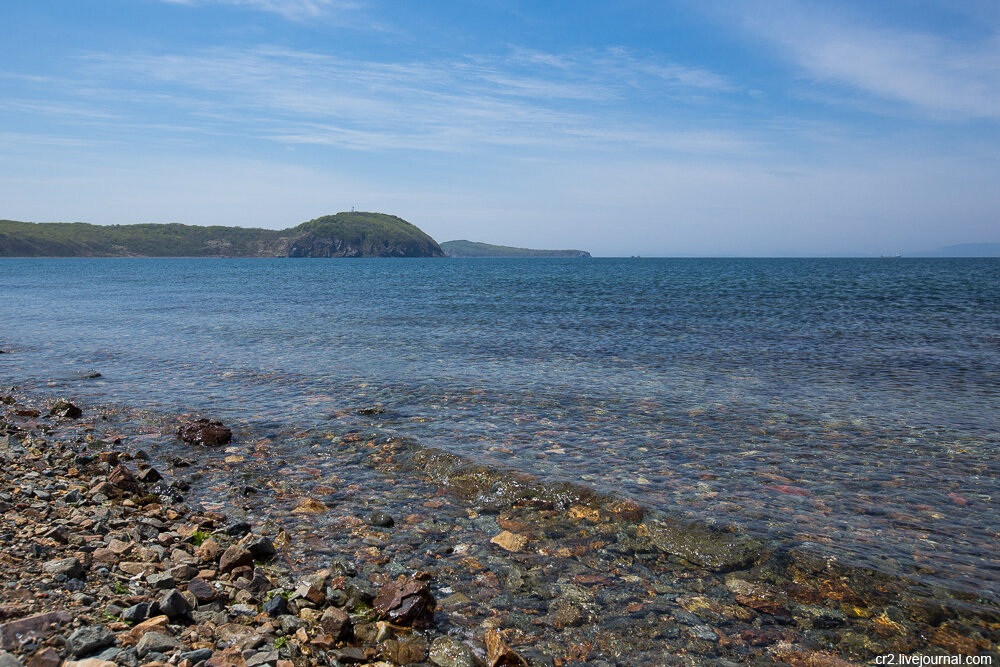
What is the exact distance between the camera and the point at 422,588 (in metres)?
6.89

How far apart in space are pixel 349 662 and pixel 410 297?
5478 cm

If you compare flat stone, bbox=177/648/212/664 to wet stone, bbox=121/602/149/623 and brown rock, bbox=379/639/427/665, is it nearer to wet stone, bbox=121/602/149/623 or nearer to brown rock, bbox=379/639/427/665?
wet stone, bbox=121/602/149/623

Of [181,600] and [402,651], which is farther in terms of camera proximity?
[181,600]

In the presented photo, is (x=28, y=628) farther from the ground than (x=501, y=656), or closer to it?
farther from the ground

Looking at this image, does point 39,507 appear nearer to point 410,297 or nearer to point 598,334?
point 598,334

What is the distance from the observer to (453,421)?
588 inches

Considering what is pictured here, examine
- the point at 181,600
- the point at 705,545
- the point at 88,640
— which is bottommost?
the point at 705,545

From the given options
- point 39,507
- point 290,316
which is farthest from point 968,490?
point 290,316

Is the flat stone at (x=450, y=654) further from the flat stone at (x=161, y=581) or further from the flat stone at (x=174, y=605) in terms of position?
the flat stone at (x=161, y=581)

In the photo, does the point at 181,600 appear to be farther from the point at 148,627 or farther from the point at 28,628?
the point at 28,628

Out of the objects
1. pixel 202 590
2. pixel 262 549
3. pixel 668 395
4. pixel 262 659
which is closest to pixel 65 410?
pixel 262 549

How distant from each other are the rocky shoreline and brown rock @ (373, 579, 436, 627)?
2 centimetres

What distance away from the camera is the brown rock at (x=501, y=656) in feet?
19.2

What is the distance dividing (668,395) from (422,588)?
1213 centimetres
